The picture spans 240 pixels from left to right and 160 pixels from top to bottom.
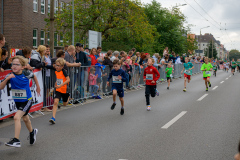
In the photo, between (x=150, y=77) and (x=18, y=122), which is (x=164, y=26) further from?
(x=18, y=122)

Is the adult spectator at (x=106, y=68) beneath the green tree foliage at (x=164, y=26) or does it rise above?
beneath

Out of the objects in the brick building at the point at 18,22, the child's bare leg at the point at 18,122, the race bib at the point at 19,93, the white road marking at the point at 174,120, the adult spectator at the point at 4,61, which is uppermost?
the brick building at the point at 18,22

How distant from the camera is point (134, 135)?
6926 millimetres

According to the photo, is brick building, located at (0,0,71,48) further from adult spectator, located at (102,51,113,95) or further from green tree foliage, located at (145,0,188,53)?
green tree foliage, located at (145,0,188,53)

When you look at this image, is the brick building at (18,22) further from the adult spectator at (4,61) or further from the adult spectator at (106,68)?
the adult spectator at (4,61)

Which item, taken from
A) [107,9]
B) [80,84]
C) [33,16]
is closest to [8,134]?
[80,84]

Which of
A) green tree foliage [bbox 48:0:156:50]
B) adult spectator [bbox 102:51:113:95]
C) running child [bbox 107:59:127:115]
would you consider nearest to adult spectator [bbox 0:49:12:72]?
running child [bbox 107:59:127:115]


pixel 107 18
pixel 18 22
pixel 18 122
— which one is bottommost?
pixel 18 122

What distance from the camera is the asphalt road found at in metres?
5.52

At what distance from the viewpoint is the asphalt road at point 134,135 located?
18.1ft

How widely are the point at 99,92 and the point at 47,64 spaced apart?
4005mm

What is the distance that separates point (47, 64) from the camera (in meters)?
10.7

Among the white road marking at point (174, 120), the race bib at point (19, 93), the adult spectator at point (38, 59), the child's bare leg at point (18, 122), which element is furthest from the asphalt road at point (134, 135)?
the adult spectator at point (38, 59)

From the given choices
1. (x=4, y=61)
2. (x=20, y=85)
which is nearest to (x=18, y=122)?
(x=20, y=85)
